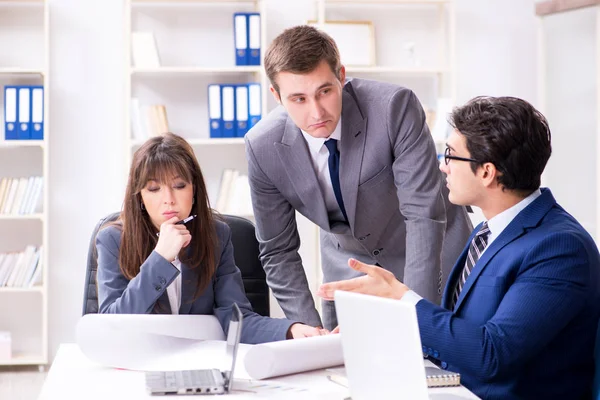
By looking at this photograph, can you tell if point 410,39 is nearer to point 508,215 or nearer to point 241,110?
point 241,110

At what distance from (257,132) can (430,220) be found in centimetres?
54

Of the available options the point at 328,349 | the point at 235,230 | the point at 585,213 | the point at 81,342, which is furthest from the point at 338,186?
the point at 585,213

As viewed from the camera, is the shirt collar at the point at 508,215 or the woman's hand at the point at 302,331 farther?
the woman's hand at the point at 302,331

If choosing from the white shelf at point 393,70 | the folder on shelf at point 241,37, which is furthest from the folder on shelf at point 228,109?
the white shelf at point 393,70

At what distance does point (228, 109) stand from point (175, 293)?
2623 mm

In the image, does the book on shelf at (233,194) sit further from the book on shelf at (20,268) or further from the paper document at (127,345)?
the paper document at (127,345)

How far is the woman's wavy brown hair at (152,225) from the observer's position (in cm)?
224

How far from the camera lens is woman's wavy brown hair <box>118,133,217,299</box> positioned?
2.24 metres

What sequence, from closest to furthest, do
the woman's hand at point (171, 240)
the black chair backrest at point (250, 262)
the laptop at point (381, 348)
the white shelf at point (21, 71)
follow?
1. the laptop at point (381, 348)
2. the woman's hand at point (171, 240)
3. the black chair backrest at point (250, 262)
4. the white shelf at point (21, 71)

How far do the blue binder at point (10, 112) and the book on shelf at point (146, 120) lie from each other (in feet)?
2.08

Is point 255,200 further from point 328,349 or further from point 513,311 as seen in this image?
point 513,311

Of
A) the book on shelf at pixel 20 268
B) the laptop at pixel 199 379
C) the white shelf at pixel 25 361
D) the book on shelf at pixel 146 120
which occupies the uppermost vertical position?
the book on shelf at pixel 146 120

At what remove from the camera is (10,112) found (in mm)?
4680

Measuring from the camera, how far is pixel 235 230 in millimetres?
2611
